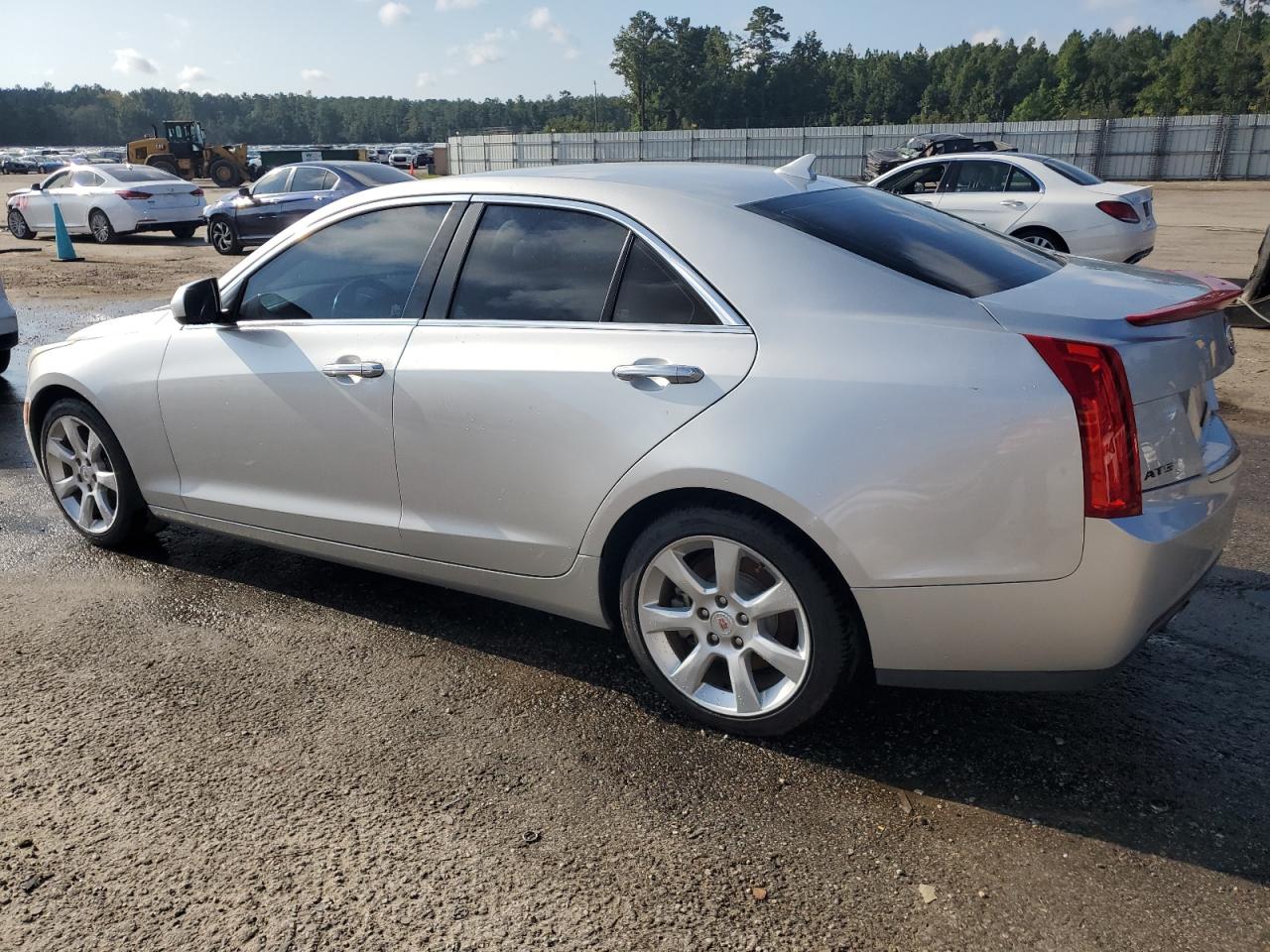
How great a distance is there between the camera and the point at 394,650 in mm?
3900

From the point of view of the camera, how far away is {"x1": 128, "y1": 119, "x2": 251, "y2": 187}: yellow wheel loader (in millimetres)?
41719

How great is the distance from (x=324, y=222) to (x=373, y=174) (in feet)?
44.6

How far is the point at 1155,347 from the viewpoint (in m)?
2.74

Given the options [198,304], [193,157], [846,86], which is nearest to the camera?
[198,304]

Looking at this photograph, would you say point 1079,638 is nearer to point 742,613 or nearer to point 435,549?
point 742,613

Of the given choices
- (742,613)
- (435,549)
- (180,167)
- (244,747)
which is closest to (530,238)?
(435,549)

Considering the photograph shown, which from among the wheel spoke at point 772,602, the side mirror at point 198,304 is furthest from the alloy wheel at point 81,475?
the wheel spoke at point 772,602

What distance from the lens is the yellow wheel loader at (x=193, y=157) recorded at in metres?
41.7

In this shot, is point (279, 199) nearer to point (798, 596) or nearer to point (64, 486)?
point (64, 486)

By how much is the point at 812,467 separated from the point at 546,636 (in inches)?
62.0

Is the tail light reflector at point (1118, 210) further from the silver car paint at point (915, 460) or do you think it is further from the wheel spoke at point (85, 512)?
the wheel spoke at point (85, 512)

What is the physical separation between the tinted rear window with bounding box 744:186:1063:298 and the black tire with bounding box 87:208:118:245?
2069cm

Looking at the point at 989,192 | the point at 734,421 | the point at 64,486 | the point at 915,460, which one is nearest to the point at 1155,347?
the point at 915,460

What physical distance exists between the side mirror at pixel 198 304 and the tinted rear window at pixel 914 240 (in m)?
2.18
